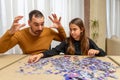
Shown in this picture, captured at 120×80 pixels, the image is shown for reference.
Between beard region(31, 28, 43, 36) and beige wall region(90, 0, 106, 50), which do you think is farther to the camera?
beige wall region(90, 0, 106, 50)

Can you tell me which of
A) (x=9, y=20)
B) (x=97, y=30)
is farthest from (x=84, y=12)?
(x=9, y=20)

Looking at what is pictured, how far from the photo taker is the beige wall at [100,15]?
13.1 feet

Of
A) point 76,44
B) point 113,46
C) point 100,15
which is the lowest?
point 113,46

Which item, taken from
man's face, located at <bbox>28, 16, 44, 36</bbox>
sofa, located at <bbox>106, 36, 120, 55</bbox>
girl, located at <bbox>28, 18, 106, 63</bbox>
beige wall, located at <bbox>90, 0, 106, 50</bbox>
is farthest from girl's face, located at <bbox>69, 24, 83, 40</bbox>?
beige wall, located at <bbox>90, 0, 106, 50</bbox>

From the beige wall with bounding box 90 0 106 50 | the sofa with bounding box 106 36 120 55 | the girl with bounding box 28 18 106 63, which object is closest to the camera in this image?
the girl with bounding box 28 18 106 63

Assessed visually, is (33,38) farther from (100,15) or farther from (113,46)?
(100,15)

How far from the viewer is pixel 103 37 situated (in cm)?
410

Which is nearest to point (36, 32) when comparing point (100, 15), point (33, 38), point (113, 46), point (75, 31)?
point (33, 38)

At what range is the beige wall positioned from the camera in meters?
3.99

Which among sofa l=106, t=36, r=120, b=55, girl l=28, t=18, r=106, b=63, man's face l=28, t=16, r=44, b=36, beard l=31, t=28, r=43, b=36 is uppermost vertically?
man's face l=28, t=16, r=44, b=36

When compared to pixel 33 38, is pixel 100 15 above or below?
above

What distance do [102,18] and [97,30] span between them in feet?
0.82

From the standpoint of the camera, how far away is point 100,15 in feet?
13.3

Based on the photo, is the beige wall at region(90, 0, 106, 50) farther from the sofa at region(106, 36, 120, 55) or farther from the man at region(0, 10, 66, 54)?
the man at region(0, 10, 66, 54)
